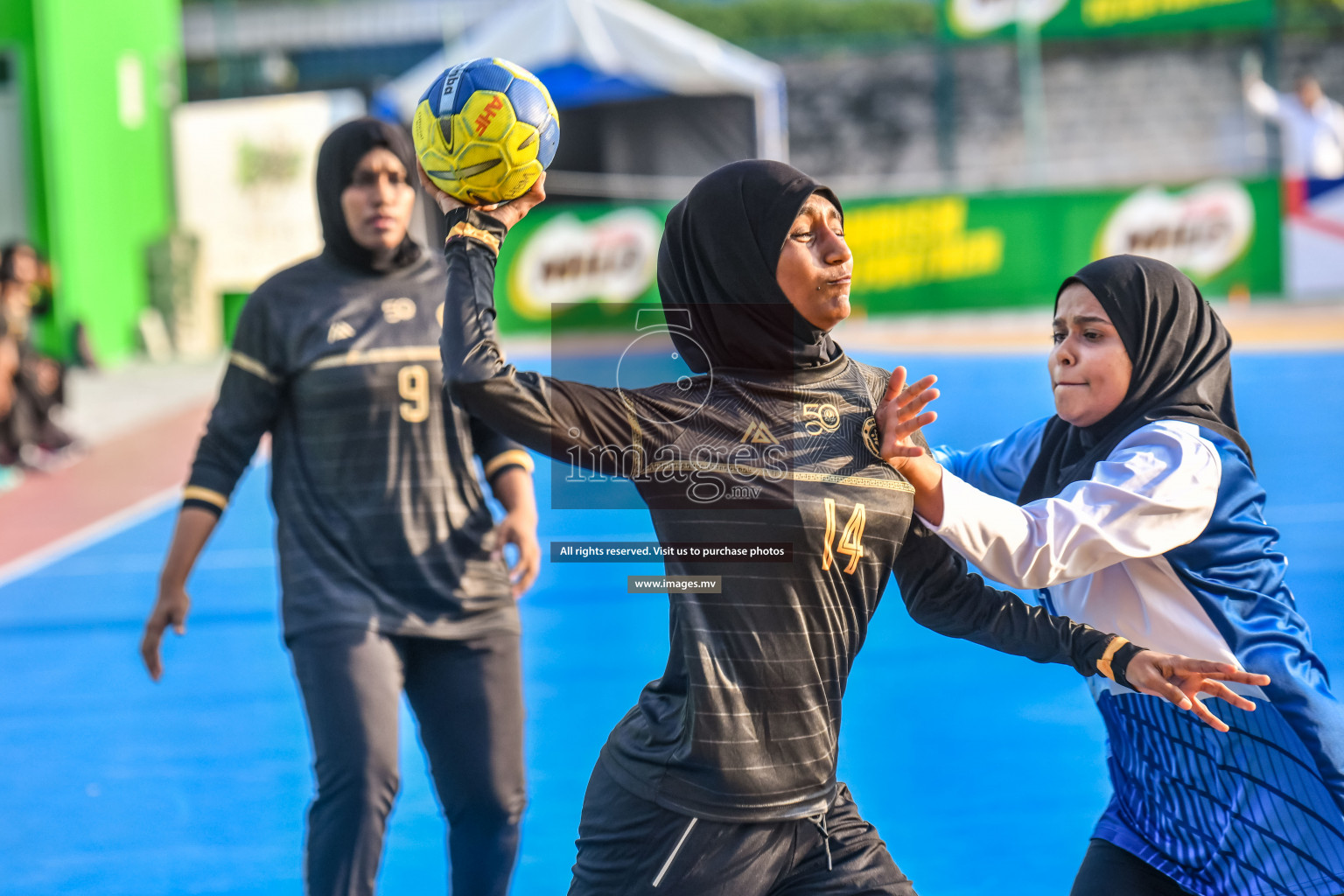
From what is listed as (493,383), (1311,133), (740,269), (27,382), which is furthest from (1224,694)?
(1311,133)

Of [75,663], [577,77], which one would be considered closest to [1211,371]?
[75,663]

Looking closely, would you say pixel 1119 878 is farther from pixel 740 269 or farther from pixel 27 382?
pixel 27 382

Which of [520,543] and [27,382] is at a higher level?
[27,382]

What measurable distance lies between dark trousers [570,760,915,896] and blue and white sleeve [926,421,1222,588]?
0.56 m

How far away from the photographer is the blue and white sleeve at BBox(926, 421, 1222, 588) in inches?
102

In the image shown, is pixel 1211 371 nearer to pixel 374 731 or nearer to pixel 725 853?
pixel 725 853

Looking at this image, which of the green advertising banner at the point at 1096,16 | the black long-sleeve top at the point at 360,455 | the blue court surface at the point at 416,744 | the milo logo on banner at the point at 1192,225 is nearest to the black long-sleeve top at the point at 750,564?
the blue court surface at the point at 416,744

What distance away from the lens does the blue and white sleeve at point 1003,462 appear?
126 inches

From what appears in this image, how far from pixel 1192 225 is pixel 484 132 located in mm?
A: 19203

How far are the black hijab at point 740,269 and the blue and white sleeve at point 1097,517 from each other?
16.0 inches

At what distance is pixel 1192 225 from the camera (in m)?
19.9

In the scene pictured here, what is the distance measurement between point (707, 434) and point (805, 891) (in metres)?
0.83

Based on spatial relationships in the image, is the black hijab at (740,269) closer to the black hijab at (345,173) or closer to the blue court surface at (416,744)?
the blue court surface at (416,744)

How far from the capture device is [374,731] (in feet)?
11.2
